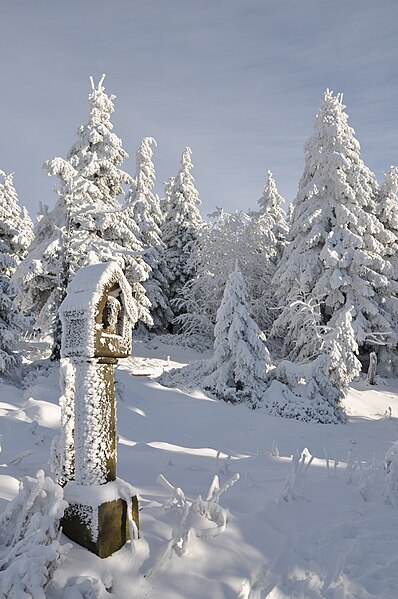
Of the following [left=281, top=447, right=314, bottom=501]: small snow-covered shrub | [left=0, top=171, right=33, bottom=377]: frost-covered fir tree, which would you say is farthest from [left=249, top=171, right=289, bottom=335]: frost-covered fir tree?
[left=281, top=447, right=314, bottom=501]: small snow-covered shrub

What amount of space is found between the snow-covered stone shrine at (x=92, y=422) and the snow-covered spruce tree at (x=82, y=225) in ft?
31.0

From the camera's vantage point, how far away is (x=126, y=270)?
19.0 meters

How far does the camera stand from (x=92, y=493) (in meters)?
3.29

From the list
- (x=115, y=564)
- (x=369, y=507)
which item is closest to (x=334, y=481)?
(x=369, y=507)

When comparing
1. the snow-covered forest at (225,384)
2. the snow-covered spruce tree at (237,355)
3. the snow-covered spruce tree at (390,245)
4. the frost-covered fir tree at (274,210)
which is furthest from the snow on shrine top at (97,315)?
the frost-covered fir tree at (274,210)

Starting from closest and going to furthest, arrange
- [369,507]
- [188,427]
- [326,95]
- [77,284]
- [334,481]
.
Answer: [77,284] → [369,507] → [334,481] → [188,427] → [326,95]

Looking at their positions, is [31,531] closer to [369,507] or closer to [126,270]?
[369,507]

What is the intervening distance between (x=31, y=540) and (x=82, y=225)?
1372 cm

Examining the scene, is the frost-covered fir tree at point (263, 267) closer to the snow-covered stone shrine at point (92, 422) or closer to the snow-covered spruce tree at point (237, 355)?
the snow-covered spruce tree at point (237, 355)

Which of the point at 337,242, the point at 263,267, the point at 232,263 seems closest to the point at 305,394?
the point at 337,242

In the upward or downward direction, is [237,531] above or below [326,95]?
below

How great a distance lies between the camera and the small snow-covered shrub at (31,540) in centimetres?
257

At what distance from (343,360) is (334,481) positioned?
10.0 meters

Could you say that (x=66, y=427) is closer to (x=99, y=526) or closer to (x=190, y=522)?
(x=99, y=526)
